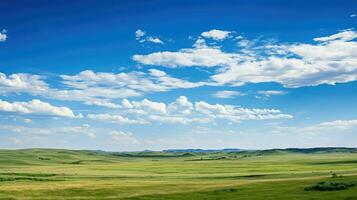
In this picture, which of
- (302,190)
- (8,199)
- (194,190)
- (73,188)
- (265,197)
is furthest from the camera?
(73,188)

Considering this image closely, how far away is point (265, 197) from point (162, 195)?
54.8ft

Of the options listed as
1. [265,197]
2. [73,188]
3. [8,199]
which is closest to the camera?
[265,197]

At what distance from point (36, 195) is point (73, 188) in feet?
31.7

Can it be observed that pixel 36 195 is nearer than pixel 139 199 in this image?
No

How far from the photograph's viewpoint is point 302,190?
6931 centimetres

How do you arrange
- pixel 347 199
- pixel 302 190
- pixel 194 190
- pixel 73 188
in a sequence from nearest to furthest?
pixel 347 199 → pixel 302 190 → pixel 194 190 → pixel 73 188

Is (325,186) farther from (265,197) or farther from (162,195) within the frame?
(162,195)

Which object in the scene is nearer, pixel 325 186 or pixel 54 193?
pixel 325 186

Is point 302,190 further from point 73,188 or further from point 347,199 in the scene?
point 73,188

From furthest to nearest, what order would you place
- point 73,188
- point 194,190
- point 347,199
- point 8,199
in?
point 73,188
point 194,190
point 8,199
point 347,199

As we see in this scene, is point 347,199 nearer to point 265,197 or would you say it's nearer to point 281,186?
point 265,197

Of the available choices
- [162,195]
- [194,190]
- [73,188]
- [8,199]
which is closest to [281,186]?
[194,190]

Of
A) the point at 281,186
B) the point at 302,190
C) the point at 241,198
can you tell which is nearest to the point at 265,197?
the point at 241,198

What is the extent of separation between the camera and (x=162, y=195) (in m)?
73.6
